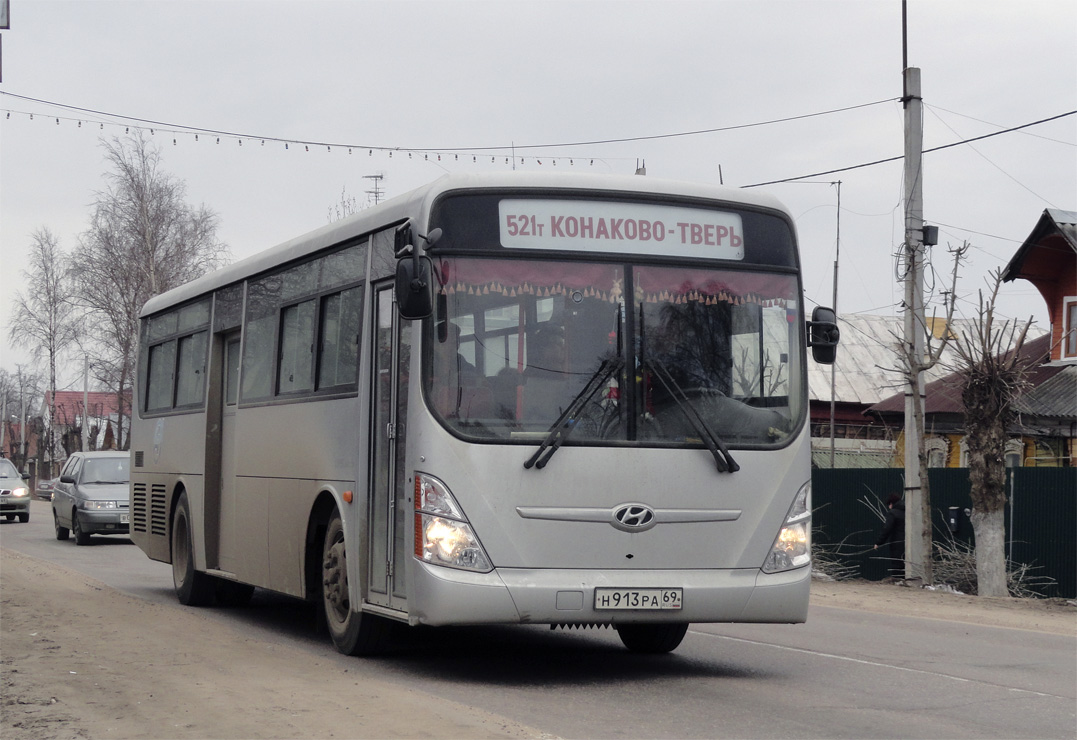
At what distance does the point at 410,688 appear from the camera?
29.3ft

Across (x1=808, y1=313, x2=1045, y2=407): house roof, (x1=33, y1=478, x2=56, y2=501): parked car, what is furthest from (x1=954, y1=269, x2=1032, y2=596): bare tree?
(x1=33, y1=478, x2=56, y2=501): parked car

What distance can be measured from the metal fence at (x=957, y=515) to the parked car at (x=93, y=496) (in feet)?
44.4

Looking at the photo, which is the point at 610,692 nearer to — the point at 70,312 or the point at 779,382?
the point at 779,382

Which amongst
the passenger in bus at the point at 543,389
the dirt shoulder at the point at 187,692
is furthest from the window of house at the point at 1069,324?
the passenger in bus at the point at 543,389

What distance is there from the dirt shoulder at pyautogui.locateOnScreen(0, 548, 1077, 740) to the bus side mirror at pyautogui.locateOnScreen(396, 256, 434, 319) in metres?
2.33

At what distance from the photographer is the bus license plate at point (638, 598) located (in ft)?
29.0

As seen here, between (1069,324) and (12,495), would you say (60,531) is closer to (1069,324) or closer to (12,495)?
(12,495)

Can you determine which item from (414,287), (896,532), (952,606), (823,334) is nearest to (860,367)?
(896,532)

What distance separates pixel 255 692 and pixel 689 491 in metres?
2.98

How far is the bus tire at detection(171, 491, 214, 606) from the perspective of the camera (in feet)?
48.6

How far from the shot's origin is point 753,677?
9859 millimetres

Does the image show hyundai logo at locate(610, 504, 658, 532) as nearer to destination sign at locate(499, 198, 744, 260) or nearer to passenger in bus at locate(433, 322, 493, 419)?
passenger in bus at locate(433, 322, 493, 419)

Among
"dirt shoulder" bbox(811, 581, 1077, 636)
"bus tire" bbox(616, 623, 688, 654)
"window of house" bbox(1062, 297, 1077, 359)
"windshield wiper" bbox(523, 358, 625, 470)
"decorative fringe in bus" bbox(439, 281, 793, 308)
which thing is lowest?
"dirt shoulder" bbox(811, 581, 1077, 636)

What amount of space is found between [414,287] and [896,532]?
15654 millimetres
